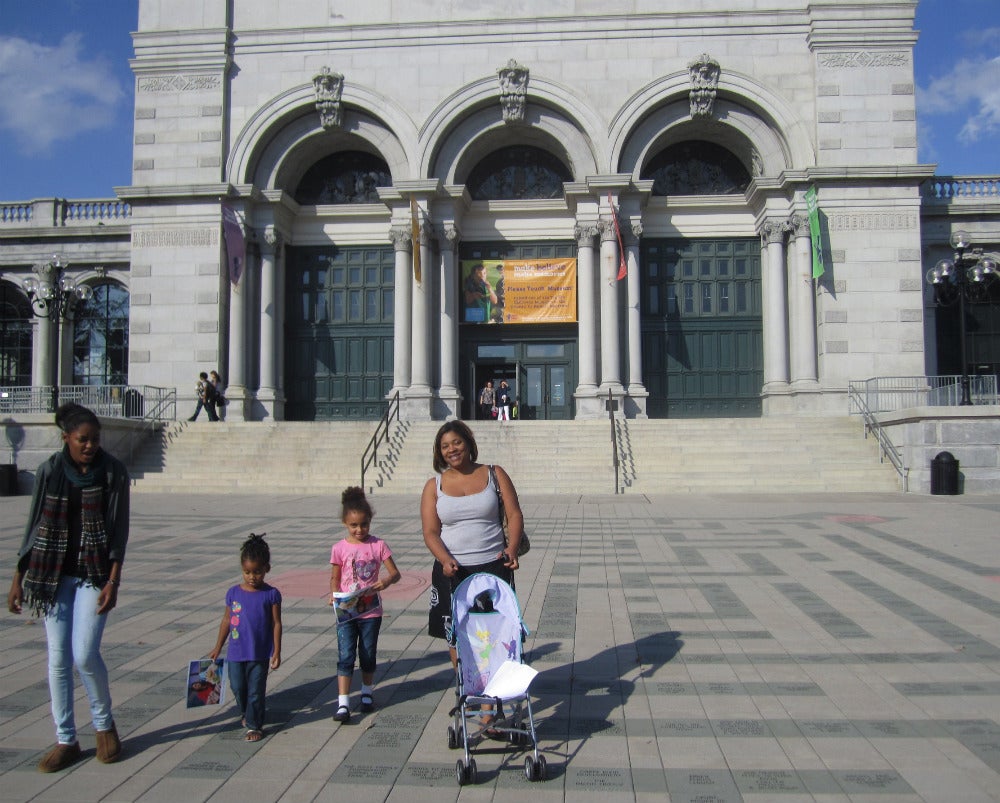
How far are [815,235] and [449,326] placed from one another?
11.9 m

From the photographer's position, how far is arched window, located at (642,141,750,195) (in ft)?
98.9

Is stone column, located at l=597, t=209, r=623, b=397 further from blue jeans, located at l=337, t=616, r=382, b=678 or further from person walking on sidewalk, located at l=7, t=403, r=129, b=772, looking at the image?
person walking on sidewalk, located at l=7, t=403, r=129, b=772

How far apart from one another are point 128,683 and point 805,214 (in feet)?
84.8

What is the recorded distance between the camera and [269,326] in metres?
29.2

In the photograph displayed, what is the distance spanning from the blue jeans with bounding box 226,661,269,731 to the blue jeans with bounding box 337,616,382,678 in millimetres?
515

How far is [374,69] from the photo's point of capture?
2895 centimetres

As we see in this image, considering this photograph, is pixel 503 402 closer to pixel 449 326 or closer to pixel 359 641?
pixel 449 326

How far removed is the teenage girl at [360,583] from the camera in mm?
5492

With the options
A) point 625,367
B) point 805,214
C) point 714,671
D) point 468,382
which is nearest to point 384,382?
point 468,382

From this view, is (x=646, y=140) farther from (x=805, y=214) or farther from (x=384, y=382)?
(x=384, y=382)

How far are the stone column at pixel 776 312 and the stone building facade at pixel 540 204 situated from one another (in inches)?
3.9

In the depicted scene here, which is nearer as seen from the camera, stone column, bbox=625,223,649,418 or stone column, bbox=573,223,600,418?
stone column, bbox=573,223,600,418

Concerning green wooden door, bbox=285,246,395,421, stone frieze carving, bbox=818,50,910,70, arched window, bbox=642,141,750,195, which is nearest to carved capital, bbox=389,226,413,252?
green wooden door, bbox=285,246,395,421

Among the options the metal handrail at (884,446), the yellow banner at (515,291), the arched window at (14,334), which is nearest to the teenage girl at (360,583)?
the metal handrail at (884,446)
